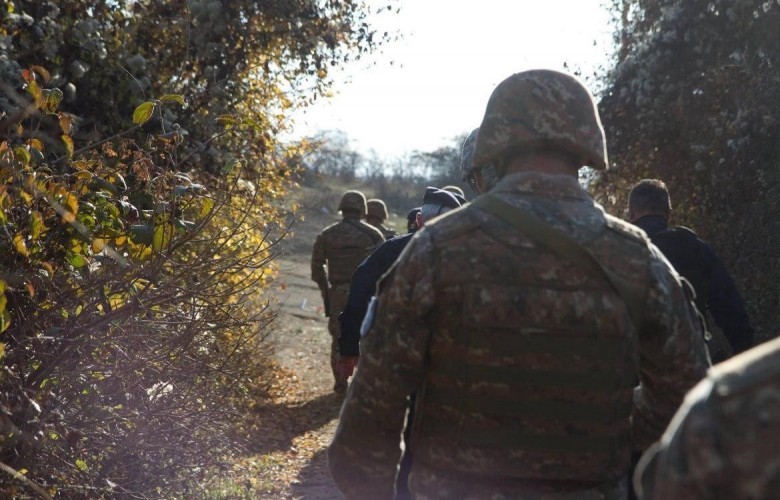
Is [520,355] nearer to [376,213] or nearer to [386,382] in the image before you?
[386,382]

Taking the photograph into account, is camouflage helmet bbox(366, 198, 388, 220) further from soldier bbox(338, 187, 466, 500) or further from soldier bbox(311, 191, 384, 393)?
soldier bbox(338, 187, 466, 500)

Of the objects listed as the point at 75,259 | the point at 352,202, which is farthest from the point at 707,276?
the point at 352,202

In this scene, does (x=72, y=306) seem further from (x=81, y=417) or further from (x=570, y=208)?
(x=570, y=208)

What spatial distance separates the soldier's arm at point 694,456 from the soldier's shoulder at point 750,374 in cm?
3

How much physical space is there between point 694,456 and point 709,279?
3960 mm

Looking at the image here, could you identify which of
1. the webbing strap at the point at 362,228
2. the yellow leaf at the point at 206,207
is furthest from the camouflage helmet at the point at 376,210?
the yellow leaf at the point at 206,207

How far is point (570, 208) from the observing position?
2615mm

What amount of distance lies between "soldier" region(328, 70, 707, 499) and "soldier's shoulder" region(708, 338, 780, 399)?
1216 millimetres

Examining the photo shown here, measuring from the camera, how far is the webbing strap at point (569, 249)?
2496mm

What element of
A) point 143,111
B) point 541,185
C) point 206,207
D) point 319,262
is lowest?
point 319,262

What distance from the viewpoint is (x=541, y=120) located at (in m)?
2.72

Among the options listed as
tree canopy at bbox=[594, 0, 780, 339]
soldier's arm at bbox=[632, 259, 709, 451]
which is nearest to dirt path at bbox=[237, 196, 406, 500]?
soldier's arm at bbox=[632, 259, 709, 451]

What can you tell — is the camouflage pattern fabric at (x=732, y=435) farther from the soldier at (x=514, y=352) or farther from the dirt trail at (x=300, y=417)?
the dirt trail at (x=300, y=417)

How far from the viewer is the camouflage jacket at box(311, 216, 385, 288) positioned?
10008 mm
